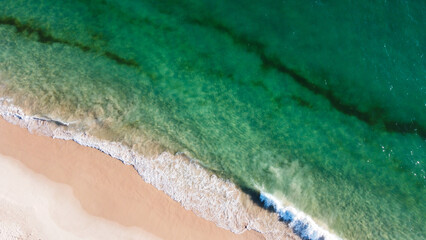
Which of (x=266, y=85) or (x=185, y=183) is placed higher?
(x=266, y=85)

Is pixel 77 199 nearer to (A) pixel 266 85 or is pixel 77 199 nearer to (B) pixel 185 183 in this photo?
(B) pixel 185 183

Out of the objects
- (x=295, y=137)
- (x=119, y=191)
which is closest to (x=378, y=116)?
(x=295, y=137)

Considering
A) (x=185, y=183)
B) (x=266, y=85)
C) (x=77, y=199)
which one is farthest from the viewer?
(x=266, y=85)

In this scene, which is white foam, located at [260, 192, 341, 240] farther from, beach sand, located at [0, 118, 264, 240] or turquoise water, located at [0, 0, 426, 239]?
beach sand, located at [0, 118, 264, 240]

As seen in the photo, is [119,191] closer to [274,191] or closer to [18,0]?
[274,191]

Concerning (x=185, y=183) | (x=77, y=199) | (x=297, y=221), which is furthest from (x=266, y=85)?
(x=77, y=199)

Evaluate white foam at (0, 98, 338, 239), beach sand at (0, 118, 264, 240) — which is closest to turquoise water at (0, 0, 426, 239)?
white foam at (0, 98, 338, 239)
